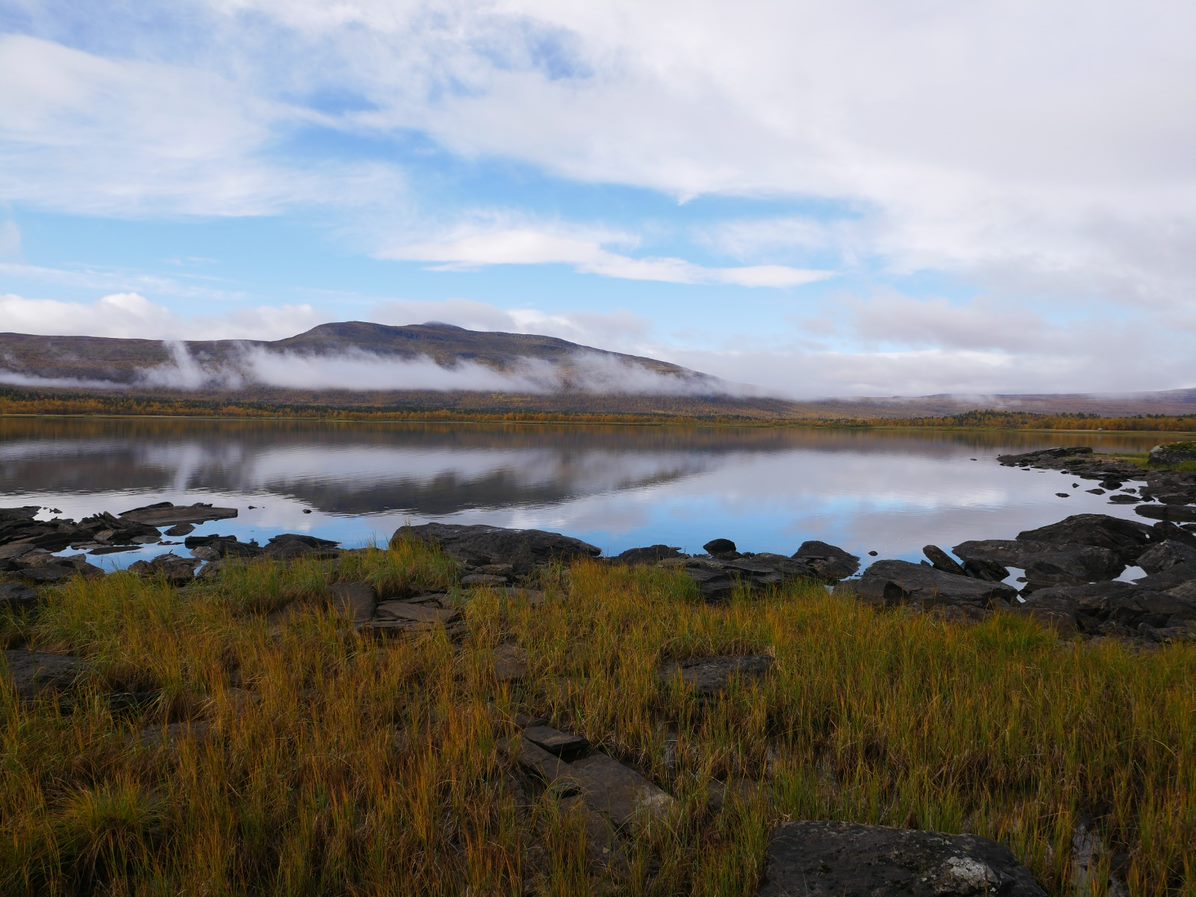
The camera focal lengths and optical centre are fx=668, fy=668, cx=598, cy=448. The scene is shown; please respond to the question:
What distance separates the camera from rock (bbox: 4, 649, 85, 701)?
4.91 meters

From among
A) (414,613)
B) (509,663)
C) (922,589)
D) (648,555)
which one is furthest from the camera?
(648,555)

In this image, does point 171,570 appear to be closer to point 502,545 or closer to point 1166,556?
point 502,545

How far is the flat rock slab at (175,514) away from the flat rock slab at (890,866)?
2078cm

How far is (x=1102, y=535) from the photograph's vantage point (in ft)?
58.2

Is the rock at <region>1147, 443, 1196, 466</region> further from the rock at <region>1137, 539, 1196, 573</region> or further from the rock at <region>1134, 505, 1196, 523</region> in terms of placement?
the rock at <region>1137, 539, 1196, 573</region>

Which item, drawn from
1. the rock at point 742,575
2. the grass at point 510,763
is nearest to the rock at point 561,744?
the grass at point 510,763

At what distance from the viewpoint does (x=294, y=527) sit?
19.8 meters

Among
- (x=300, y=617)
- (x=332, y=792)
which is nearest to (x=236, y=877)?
(x=332, y=792)

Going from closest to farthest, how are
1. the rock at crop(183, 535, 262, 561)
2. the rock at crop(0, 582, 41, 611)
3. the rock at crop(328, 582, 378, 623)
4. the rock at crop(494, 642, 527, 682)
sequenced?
the rock at crop(494, 642, 527, 682), the rock at crop(0, 582, 41, 611), the rock at crop(328, 582, 378, 623), the rock at crop(183, 535, 262, 561)

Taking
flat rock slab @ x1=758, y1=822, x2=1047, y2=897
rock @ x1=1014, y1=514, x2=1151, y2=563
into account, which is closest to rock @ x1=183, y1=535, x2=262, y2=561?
flat rock slab @ x1=758, y1=822, x2=1047, y2=897

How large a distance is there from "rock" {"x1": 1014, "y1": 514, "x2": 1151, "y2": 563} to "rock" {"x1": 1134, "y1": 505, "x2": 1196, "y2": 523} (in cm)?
592

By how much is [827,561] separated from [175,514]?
1898 centimetres

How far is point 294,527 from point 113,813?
17.8 meters

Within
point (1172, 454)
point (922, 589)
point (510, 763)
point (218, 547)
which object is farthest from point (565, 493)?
point (1172, 454)
